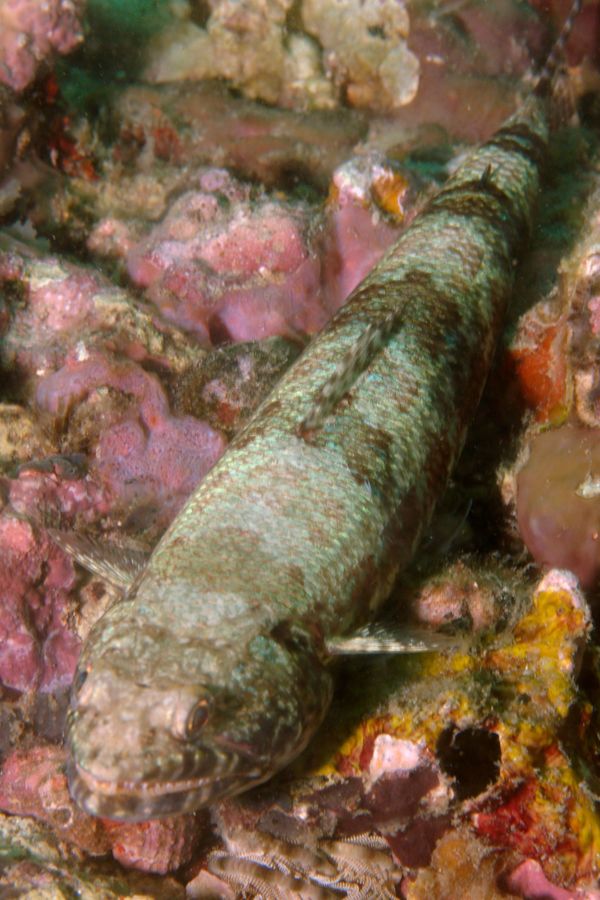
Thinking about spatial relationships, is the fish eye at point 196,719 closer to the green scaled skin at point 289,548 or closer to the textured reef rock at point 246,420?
the green scaled skin at point 289,548

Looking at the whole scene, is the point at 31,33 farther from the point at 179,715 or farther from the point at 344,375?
the point at 179,715

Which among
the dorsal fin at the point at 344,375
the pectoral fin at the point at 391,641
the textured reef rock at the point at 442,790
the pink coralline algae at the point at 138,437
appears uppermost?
the dorsal fin at the point at 344,375

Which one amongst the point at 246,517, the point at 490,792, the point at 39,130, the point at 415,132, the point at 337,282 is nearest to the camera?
the point at 490,792

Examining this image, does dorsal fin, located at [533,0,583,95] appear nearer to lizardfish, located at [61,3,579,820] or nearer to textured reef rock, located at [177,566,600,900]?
lizardfish, located at [61,3,579,820]

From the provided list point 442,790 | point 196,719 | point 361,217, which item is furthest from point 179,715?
point 361,217

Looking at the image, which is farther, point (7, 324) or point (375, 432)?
point (7, 324)

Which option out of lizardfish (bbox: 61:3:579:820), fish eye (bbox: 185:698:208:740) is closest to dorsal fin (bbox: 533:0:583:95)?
lizardfish (bbox: 61:3:579:820)

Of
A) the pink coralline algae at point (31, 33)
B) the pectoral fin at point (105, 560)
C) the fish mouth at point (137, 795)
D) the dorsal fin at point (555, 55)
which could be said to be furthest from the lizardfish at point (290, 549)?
the pink coralline algae at point (31, 33)

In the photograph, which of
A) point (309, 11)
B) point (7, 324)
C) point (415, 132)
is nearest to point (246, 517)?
point (7, 324)

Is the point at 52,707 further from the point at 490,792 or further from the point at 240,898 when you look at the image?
the point at 490,792
